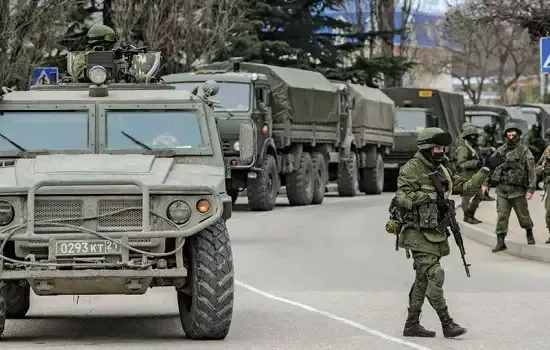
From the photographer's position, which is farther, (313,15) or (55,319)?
(313,15)

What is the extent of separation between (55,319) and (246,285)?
3.24 m

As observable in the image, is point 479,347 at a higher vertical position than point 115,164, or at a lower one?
lower

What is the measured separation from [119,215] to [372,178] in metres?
30.4

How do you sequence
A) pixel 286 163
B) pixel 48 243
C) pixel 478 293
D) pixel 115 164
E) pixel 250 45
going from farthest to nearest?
pixel 250 45 → pixel 286 163 → pixel 478 293 → pixel 115 164 → pixel 48 243

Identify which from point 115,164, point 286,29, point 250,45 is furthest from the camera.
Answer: point 286,29

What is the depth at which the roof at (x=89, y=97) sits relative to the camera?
12.4m

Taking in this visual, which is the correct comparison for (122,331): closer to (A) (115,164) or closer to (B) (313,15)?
(A) (115,164)

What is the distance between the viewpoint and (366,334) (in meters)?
11.5

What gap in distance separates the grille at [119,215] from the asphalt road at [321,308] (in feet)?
2.87

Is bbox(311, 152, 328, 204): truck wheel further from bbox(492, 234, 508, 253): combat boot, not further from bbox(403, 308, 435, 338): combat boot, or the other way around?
bbox(403, 308, 435, 338): combat boot

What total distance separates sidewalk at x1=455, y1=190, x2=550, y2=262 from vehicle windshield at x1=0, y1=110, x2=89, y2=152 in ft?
29.0

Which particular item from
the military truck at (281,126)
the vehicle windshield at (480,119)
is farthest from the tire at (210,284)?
the vehicle windshield at (480,119)

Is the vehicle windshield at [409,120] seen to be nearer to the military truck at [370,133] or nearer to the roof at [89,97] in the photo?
the military truck at [370,133]

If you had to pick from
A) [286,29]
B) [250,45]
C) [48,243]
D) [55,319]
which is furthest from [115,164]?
[286,29]
